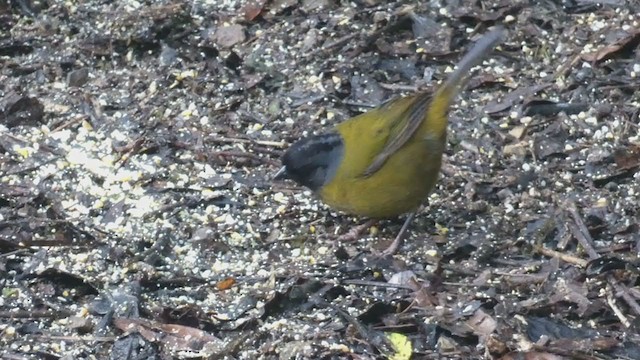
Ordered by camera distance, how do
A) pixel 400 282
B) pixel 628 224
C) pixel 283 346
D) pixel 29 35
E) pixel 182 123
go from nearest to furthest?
1. pixel 283 346
2. pixel 400 282
3. pixel 628 224
4. pixel 182 123
5. pixel 29 35

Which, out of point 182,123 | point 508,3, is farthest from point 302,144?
point 508,3

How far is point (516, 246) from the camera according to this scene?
221 inches

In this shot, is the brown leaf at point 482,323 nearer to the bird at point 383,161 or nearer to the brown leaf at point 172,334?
the bird at point 383,161

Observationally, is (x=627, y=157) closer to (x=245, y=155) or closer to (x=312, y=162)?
(x=312, y=162)

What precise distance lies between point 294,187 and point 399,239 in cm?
80

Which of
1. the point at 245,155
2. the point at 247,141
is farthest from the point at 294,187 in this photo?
the point at 247,141

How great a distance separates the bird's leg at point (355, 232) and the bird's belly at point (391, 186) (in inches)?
3.9

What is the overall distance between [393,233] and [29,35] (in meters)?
3.02

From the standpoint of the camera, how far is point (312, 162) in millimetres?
5848

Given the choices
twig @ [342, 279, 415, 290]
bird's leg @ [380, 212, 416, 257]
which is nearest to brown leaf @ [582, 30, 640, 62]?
bird's leg @ [380, 212, 416, 257]

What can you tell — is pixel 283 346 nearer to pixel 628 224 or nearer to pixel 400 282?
pixel 400 282

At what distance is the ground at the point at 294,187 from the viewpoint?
5.02m

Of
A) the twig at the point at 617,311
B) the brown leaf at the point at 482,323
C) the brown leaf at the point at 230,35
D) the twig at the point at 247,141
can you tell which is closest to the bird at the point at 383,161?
the twig at the point at 247,141

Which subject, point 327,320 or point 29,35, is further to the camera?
point 29,35
